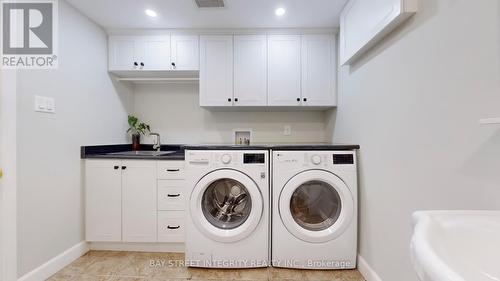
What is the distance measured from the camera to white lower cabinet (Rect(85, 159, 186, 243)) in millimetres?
2066

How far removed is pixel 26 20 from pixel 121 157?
46.5 inches

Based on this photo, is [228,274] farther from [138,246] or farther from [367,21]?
[367,21]

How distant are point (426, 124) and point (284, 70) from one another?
1.52 metres

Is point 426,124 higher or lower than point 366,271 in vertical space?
higher

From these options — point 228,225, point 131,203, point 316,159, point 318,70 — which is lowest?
point 228,225

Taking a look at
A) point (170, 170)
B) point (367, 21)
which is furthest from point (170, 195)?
point (367, 21)

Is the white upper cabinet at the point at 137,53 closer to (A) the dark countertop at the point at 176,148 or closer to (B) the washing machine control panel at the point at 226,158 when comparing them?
(A) the dark countertop at the point at 176,148

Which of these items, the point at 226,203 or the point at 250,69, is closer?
the point at 226,203

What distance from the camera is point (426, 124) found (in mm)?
1090

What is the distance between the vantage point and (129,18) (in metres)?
2.15

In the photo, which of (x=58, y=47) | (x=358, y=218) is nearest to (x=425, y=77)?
(x=358, y=218)

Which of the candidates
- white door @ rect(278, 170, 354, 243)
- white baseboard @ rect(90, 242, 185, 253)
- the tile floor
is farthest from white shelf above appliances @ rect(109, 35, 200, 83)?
the tile floor

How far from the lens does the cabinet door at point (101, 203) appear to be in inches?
81.3

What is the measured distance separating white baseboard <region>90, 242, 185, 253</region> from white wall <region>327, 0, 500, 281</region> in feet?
5.35
